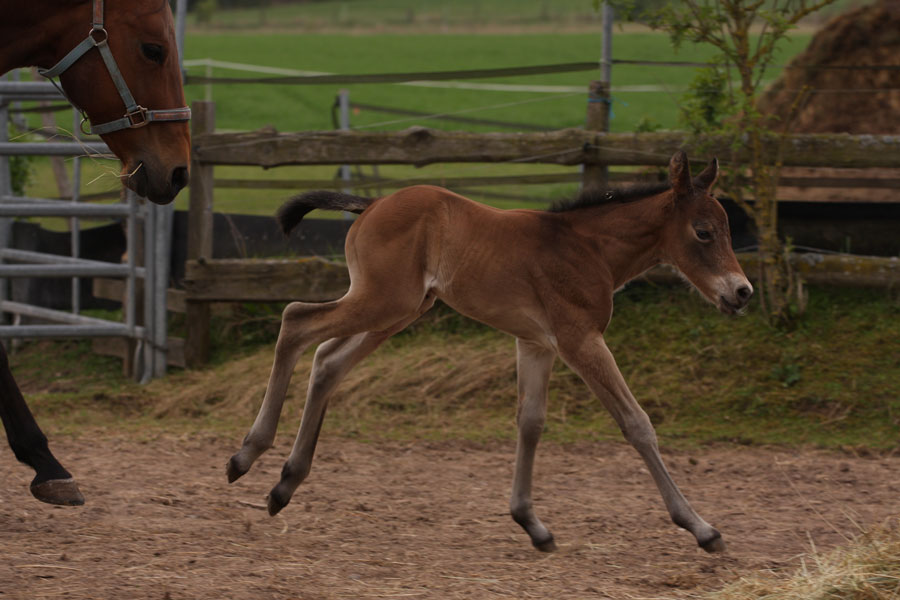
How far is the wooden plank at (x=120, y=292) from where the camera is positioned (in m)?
8.09

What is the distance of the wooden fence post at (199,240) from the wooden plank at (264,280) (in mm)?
122

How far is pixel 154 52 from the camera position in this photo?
3684 mm

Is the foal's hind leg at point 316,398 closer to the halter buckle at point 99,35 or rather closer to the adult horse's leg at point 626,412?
the adult horse's leg at point 626,412

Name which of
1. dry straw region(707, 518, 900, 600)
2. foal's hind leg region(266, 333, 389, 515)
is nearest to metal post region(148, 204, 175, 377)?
foal's hind leg region(266, 333, 389, 515)

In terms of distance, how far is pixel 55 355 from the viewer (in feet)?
28.2

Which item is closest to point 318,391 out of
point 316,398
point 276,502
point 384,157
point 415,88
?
point 316,398

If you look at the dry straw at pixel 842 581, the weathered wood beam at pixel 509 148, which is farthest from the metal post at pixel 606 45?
the dry straw at pixel 842 581

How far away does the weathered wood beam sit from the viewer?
6.94 m

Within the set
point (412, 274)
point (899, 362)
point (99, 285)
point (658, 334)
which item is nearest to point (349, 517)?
point (412, 274)

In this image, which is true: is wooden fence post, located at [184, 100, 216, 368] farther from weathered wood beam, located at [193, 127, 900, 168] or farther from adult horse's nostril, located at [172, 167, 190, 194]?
adult horse's nostril, located at [172, 167, 190, 194]

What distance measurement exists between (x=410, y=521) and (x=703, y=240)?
188 cm

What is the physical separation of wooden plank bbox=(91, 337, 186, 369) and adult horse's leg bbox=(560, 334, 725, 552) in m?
4.48

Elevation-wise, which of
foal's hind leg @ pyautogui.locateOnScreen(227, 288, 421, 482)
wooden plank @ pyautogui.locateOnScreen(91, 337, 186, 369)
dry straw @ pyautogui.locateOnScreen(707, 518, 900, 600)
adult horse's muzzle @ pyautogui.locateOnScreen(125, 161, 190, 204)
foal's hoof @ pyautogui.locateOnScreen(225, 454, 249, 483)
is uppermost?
adult horse's muzzle @ pyautogui.locateOnScreen(125, 161, 190, 204)

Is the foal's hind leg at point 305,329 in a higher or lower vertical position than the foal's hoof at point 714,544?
higher
